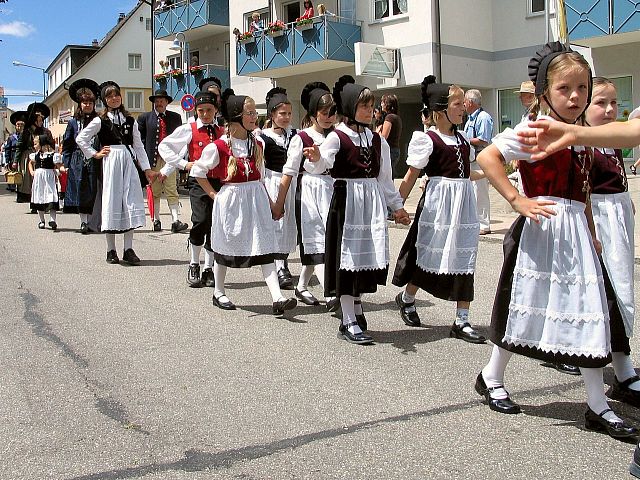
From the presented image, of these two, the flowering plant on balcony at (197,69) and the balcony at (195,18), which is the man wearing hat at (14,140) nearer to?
the flowering plant on balcony at (197,69)

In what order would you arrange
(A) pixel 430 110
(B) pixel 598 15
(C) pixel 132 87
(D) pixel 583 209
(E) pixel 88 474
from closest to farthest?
1. (E) pixel 88 474
2. (D) pixel 583 209
3. (A) pixel 430 110
4. (B) pixel 598 15
5. (C) pixel 132 87

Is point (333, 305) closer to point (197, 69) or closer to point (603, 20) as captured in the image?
point (603, 20)

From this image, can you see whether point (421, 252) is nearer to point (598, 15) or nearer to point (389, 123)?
point (389, 123)

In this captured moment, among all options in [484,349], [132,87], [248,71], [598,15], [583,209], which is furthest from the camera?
[132,87]

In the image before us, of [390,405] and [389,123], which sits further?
[389,123]

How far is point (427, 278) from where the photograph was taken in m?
6.27

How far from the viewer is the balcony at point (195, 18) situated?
3341cm

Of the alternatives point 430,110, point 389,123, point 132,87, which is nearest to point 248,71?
point 389,123

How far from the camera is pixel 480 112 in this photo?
502 inches

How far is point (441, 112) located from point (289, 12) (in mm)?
23798

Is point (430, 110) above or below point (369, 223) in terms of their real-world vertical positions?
above

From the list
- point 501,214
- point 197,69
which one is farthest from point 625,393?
point 197,69

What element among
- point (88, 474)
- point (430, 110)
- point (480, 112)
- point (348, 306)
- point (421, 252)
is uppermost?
point (480, 112)

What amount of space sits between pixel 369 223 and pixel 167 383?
196cm
